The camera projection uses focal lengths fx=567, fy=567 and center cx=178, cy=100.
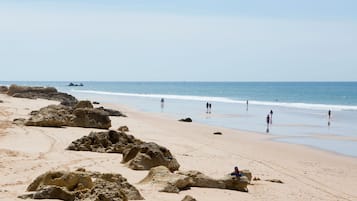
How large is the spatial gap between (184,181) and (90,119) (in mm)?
13116

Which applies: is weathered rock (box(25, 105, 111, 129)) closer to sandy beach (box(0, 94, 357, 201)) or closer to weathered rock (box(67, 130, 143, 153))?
sandy beach (box(0, 94, 357, 201))

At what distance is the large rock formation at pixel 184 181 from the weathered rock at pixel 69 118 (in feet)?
39.2

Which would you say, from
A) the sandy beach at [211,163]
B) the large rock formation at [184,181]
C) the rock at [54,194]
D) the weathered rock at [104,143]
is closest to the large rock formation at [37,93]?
the sandy beach at [211,163]

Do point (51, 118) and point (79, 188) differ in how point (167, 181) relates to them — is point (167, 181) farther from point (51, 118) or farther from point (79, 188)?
point (51, 118)

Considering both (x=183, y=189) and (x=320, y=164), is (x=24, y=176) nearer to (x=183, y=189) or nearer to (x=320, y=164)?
(x=183, y=189)

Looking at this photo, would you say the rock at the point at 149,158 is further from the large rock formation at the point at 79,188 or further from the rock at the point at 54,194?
the rock at the point at 54,194

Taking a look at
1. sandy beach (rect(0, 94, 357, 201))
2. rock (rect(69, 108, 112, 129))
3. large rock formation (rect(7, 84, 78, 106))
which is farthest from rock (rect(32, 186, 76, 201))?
large rock formation (rect(7, 84, 78, 106))

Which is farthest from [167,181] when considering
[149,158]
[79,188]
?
[149,158]

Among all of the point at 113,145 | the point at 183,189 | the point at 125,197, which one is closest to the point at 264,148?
the point at 113,145

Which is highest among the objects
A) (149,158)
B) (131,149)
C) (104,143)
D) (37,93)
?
(131,149)

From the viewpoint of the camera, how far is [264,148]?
2383cm

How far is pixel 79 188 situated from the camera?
9.56m

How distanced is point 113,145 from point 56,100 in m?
35.6

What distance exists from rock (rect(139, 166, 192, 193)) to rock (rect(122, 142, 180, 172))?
1.88 m
